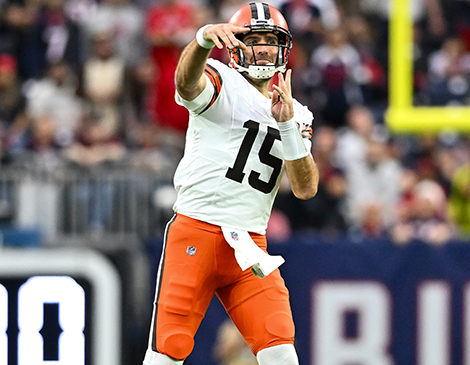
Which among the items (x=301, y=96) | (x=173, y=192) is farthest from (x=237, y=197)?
(x=301, y=96)

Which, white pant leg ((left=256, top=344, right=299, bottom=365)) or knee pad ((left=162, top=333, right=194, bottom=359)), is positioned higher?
knee pad ((left=162, top=333, right=194, bottom=359))

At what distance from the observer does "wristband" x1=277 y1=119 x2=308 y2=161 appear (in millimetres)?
4168

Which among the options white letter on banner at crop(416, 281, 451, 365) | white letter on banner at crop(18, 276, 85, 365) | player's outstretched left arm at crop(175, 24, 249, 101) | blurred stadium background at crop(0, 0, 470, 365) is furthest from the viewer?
white letter on banner at crop(416, 281, 451, 365)

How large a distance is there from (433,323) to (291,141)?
421 cm

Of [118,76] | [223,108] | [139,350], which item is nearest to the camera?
[223,108]

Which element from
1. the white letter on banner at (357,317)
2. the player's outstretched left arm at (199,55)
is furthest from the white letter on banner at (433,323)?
the player's outstretched left arm at (199,55)

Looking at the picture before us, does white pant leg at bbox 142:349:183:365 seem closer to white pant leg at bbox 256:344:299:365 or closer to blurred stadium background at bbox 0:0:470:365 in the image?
white pant leg at bbox 256:344:299:365

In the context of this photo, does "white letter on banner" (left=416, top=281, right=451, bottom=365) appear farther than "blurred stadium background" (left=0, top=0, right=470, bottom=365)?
Yes

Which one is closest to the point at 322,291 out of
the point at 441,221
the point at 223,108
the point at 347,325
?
the point at 347,325

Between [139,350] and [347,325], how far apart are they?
1.81m

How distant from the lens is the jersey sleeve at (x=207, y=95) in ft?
13.5

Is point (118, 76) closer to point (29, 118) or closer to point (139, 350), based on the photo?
point (29, 118)

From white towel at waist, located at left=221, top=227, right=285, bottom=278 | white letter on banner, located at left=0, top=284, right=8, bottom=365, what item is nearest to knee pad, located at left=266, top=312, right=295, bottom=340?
white towel at waist, located at left=221, top=227, right=285, bottom=278

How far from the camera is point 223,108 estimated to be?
4.27 m
